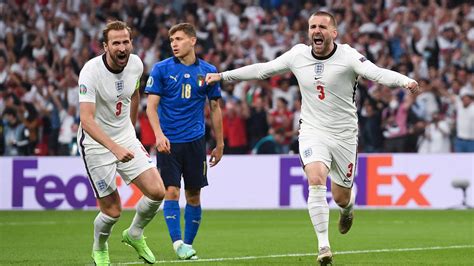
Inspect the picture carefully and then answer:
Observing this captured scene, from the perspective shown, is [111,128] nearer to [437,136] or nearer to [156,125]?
[156,125]

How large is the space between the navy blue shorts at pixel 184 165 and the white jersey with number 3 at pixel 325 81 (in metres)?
1.41

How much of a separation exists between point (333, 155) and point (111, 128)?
7.69 feet

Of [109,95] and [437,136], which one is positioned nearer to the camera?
[109,95]

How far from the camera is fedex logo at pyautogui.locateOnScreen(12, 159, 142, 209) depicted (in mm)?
22266

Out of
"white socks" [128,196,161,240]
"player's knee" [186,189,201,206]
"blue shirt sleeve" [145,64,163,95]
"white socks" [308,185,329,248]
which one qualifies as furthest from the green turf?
"blue shirt sleeve" [145,64,163,95]

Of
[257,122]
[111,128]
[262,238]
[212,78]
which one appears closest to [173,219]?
[212,78]

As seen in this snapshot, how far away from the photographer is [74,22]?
28.5m

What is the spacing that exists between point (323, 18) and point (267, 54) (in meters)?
14.9

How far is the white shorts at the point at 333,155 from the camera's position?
1134 cm

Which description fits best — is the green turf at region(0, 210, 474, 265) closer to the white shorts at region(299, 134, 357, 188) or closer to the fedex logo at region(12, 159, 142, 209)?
the fedex logo at region(12, 159, 142, 209)

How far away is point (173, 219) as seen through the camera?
12641mm

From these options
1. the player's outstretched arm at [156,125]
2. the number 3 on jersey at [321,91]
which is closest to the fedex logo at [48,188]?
the player's outstretched arm at [156,125]

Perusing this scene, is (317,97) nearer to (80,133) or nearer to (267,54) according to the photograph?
(80,133)

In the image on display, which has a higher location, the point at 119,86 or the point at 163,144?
the point at 119,86
